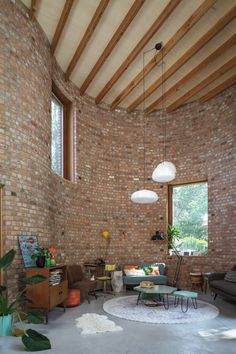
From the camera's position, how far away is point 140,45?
6.21 meters

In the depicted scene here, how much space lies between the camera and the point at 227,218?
7.74m

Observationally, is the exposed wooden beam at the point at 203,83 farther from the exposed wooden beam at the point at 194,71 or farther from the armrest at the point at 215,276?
the armrest at the point at 215,276

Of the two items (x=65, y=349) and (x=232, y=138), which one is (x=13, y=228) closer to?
(x=65, y=349)

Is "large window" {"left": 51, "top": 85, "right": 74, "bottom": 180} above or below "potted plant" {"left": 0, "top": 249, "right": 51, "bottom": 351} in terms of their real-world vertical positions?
above

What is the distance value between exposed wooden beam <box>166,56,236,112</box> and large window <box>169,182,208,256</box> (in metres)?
2.20

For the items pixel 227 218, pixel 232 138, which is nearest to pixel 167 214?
pixel 227 218

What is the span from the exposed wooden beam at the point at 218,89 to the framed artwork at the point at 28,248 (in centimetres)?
549

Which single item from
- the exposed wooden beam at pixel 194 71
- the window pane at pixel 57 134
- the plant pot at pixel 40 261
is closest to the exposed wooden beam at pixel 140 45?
the window pane at pixel 57 134

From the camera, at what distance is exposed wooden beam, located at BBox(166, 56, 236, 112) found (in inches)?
Result: 269

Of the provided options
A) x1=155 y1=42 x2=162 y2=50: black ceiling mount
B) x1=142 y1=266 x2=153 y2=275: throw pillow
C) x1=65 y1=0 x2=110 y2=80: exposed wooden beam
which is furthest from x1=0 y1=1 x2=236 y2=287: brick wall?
x1=155 y1=42 x2=162 y2=50: black ceiling mount

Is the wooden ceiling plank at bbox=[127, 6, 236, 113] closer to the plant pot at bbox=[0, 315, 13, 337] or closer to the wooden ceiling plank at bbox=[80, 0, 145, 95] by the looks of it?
the wooden ceiling plank at bbox=[80, 0, 145, 95]

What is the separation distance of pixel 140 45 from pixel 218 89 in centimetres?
268

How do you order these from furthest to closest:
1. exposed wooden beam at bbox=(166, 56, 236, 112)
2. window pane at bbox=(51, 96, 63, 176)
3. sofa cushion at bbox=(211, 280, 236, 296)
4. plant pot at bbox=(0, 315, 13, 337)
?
window pane at bbox=(51, 96, 63, 176) < exposed wooden beam at bbox=(166, 56, 236, 112) < sofa cushion at bbox=(211, 280, 236, 296) < plant pot at bbox=(0, 315, 13, 337)

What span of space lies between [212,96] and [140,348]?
641 centimetres
